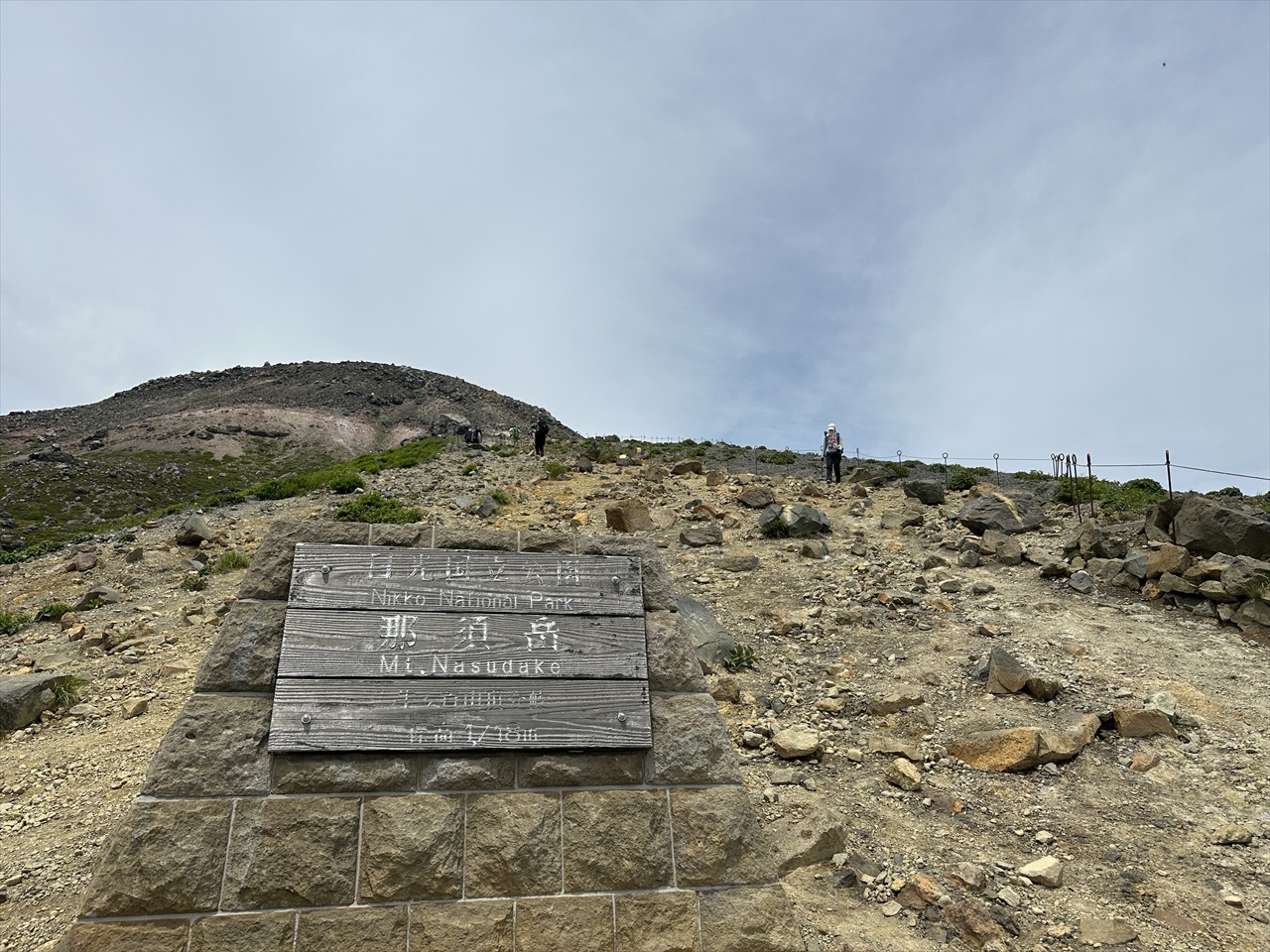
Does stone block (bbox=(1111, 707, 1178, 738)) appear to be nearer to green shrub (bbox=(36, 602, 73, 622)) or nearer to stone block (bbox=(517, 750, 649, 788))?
stone block (bbox=(517, 750, 649, 788))

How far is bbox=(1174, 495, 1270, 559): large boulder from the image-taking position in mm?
10484

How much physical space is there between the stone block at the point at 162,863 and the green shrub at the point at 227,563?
34.6 ft

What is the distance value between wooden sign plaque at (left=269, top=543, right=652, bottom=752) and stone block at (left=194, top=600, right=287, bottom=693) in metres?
0.10

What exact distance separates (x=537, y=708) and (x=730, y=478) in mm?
17312

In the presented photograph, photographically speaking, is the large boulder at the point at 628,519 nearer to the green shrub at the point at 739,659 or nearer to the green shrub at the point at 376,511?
the green shrub at the point at 739,659

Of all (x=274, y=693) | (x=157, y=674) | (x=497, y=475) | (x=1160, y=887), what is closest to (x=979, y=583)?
(x=1160, y=887)

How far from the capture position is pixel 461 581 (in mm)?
4254

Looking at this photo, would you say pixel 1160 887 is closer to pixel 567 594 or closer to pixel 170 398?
pixel 567 594

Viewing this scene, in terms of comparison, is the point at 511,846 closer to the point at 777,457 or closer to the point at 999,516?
the point at 999,516

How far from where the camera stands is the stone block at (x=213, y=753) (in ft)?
11.5

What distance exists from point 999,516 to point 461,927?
13897mm

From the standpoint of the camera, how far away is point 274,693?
12.3ft

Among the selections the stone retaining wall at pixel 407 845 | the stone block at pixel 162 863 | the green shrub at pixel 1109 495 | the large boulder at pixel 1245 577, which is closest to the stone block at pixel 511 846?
the stone retaining wall at pixel 407 845

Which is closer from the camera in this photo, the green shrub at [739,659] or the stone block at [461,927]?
the stone block at [461,927]
